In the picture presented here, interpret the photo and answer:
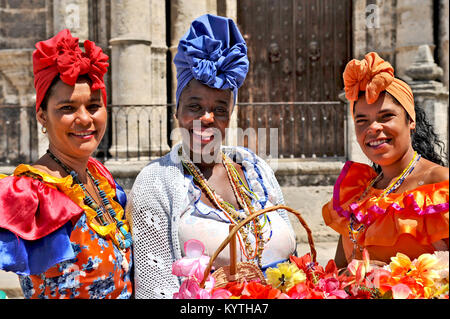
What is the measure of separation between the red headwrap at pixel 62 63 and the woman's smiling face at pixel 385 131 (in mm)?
1224

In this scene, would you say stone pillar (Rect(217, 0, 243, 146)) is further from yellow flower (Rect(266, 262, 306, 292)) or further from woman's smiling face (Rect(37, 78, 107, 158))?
yellow flower (Rect(266, 262, 306, 292))

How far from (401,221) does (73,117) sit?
1.46 meters

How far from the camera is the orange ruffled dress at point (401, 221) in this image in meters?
1.92

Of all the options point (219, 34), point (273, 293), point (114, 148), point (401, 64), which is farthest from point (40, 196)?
point (401, 64)

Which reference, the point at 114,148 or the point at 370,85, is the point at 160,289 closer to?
the point at 370,85

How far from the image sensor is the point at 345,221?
7.40 ft

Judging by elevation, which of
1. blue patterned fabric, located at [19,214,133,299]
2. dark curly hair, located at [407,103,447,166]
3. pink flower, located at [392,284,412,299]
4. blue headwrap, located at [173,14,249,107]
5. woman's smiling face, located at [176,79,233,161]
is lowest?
blue patterned fabric, located at [19,214,133,299]

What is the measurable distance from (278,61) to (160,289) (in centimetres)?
671

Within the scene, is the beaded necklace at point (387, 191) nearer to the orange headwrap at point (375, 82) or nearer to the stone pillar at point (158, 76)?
the orange headwrap at point (375, 82)

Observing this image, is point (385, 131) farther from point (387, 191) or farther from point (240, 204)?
point (240, 204)

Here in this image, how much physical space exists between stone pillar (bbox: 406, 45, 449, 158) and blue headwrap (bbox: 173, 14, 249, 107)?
495 cm

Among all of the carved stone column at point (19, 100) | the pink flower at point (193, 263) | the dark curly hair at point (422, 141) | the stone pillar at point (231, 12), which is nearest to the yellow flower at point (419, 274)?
the pink flower at point (193, 263)

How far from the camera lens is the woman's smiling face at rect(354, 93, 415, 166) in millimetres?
2146

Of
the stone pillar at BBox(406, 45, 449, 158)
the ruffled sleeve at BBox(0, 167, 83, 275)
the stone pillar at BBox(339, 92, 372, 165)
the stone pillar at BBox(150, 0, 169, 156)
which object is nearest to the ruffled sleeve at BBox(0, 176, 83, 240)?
the ruffled sleeve at BBox(0, 167, 83, 275)
